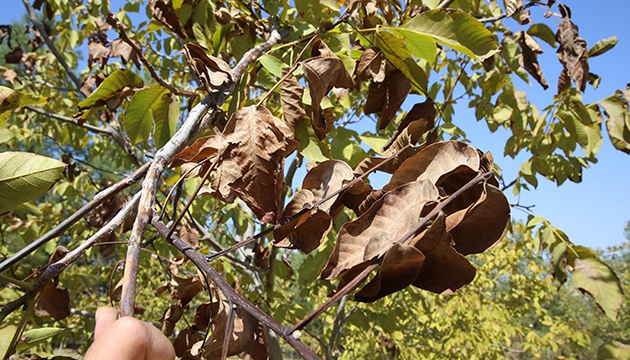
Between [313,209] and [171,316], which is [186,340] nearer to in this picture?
[171,316]

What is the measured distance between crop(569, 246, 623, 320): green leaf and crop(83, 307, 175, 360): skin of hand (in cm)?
171

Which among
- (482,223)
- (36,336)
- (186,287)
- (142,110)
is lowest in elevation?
(36,336)

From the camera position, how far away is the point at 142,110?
3.52 ft

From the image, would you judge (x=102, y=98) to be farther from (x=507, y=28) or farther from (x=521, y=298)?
(x=521, y=298)

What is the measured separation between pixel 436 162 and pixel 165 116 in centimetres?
78

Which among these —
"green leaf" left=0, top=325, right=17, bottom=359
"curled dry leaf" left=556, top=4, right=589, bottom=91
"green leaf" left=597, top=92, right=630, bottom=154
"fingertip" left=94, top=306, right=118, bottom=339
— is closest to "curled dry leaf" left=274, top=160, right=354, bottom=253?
"fingertip" left=94, top=306, right=118, bottom=339

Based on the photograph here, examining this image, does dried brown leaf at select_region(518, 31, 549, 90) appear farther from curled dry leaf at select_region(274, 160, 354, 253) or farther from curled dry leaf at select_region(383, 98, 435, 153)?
curled dry leaf at select_region(274, 160, 354, 253)

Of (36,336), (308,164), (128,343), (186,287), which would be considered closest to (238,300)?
(128,343)

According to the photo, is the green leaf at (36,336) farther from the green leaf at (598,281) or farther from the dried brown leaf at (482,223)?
the green leaf at (598,281)

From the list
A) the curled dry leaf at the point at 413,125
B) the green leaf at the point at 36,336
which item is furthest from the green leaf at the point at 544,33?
the green leaf at the point at 36,336

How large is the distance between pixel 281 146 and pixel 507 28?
2.36m

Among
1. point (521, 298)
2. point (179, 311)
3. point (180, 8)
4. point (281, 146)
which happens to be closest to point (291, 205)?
point (281, 146)

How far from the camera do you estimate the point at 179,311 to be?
1041 millimetres

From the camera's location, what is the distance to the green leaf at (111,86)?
0.94 meters
